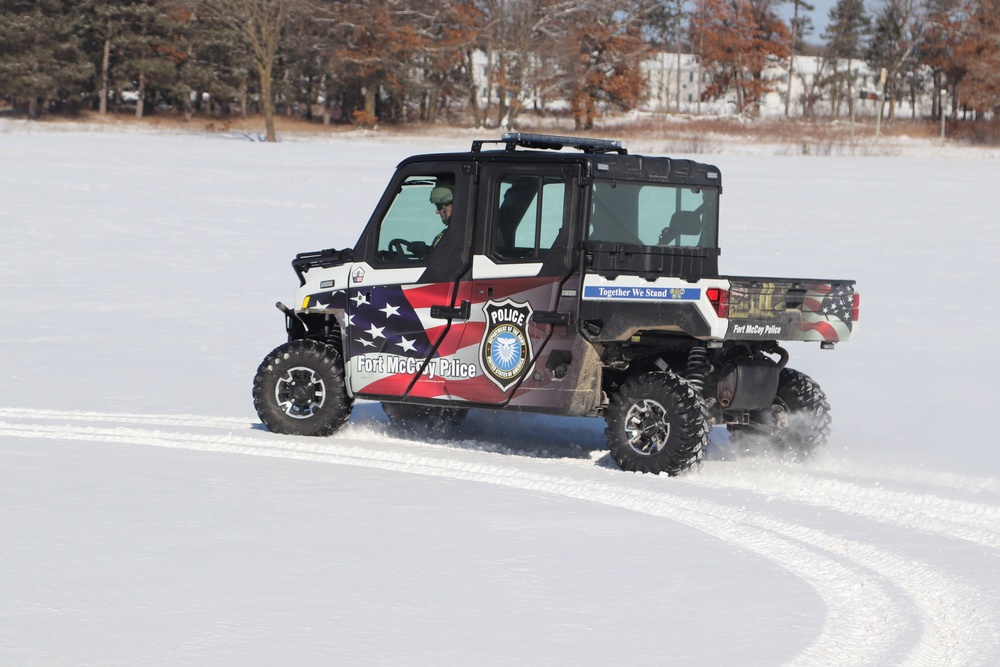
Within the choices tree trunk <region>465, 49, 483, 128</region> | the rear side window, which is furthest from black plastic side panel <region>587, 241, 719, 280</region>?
tree trunk <region>465, 49, 483, 128</region>

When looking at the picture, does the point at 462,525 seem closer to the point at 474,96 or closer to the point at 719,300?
the point at 719,300

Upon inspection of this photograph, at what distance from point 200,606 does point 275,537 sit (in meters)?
1.26

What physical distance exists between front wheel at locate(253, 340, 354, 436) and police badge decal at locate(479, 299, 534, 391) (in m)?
1.26

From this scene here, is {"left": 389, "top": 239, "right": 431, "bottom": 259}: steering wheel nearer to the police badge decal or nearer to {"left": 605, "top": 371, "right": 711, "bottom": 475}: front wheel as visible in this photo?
the police badge decal

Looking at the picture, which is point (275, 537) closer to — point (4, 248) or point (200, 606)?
point (200, 606)

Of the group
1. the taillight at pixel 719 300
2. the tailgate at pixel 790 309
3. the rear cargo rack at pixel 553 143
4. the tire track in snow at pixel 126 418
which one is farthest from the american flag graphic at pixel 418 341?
the tire track in snow at pixel 126 418

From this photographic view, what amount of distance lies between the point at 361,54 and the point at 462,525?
5922 centimetres

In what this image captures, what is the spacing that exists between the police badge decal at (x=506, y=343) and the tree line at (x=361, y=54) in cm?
4710

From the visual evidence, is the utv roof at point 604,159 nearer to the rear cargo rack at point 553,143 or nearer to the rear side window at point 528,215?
the rear cargo rack at point 553,143

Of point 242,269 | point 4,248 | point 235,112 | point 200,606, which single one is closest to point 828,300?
point 200,606

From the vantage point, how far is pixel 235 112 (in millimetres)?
79438

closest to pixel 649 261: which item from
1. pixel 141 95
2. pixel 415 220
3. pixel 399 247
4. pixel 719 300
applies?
pixel 719 300

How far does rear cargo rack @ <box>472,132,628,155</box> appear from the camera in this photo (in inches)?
363

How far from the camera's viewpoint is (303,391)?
32.5ft
